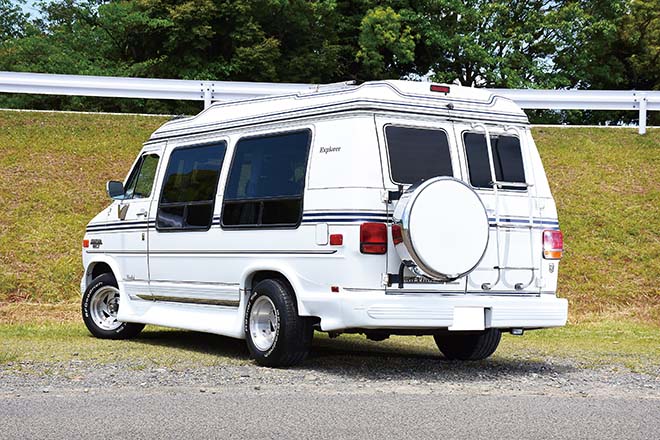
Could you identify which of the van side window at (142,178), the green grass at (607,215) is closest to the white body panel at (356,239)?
the van side window at (142,178)

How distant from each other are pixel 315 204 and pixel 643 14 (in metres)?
25.8

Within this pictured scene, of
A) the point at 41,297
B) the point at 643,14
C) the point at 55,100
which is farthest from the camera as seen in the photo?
the point at 643,14

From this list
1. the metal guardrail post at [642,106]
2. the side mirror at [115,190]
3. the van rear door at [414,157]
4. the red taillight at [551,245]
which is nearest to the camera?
the van rear door at [414,157]

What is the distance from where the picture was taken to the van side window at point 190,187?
10383mm

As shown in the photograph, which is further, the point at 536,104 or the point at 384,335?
the point at 536,104

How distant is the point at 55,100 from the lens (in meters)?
27.0

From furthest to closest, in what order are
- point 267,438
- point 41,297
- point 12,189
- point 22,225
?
1. point 12,189
2. point 22,225
3. point 41,297
4. point 267,438

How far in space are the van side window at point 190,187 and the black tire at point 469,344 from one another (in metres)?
2.73

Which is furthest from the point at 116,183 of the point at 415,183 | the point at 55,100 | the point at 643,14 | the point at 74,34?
the point at 643,14

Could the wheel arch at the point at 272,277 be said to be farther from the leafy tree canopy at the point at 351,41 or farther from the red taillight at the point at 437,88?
the leafy tree canopy at the point at 351,41

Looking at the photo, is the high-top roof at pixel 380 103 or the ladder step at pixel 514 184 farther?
the ladder step at pixel 514 184

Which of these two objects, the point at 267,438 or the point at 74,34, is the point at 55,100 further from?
the point at 267,438

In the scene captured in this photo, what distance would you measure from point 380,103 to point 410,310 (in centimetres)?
185

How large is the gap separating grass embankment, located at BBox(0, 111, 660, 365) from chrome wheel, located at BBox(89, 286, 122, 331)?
1.05ft
